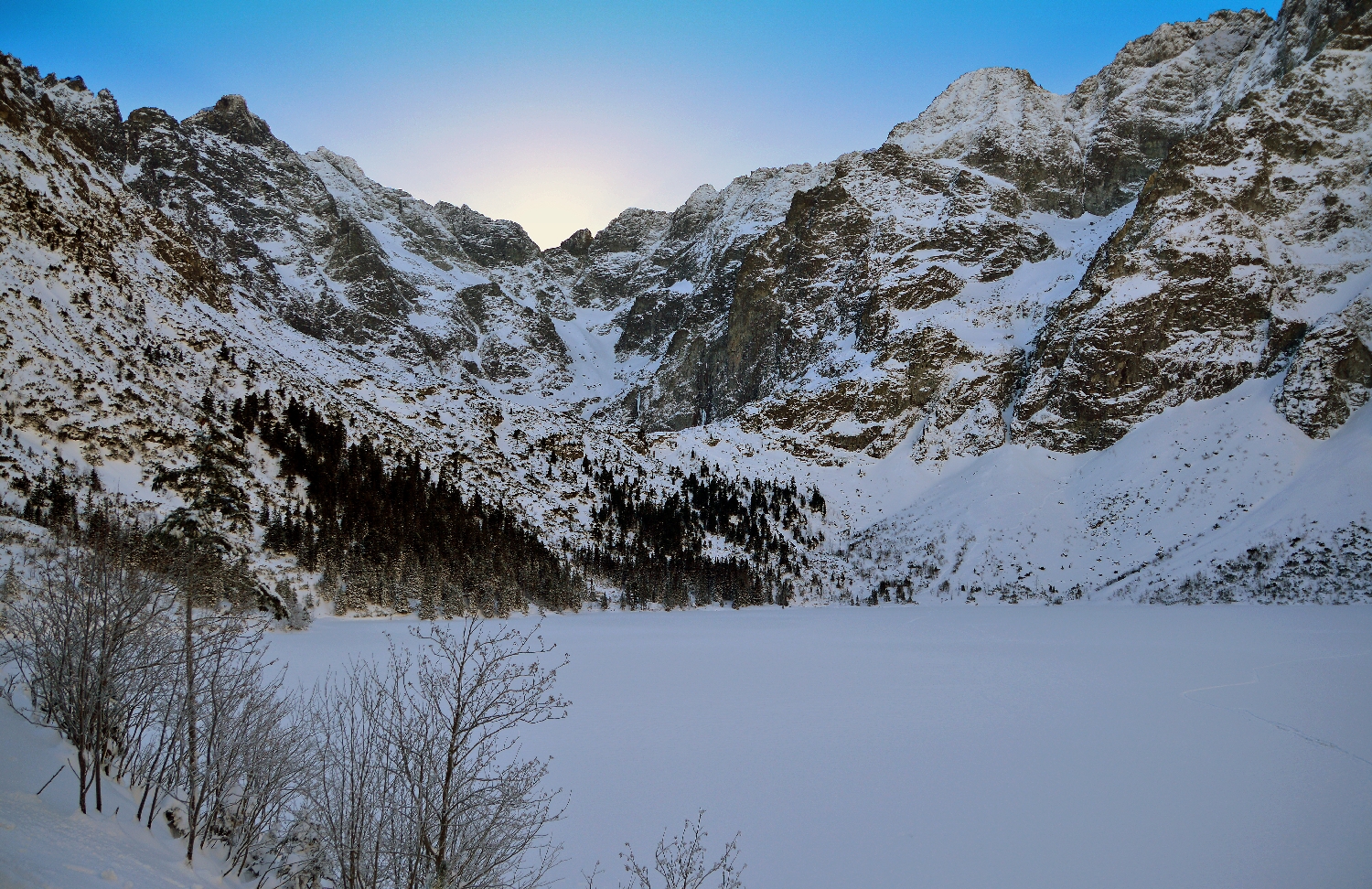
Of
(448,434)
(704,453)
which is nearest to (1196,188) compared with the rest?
(704,453)

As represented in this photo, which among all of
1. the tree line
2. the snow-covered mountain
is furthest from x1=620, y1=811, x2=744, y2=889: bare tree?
the snow-covered mountain

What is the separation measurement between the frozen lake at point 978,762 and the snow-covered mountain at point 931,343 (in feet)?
134

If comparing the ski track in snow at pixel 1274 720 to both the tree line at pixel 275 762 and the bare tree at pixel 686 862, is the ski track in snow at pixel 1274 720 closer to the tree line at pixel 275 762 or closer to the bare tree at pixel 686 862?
the bare tree at pixel 686 862

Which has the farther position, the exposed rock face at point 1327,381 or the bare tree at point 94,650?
the exposed rock face at point 1327,381

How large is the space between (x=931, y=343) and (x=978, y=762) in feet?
459

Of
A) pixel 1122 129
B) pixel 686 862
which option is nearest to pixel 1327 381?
pixel 1122 129

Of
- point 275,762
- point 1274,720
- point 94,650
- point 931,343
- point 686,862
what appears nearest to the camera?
point 94,650

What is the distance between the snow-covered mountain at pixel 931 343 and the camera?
213 ft

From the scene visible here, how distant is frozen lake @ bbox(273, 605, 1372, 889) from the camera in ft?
49.7

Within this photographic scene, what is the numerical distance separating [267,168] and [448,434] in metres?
149

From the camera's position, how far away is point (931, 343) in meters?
150

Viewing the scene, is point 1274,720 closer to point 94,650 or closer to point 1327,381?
point 94,650

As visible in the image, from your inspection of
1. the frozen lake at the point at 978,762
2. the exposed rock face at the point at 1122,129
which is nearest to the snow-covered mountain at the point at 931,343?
the exposed rock face at the point at 1122,129

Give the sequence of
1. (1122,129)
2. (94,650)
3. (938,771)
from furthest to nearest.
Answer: (1122,129) → (938,771) → (94,650)
